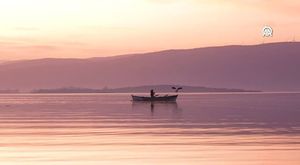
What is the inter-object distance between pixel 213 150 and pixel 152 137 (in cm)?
896

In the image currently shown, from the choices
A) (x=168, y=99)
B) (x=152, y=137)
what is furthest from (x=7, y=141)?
(x=168, y=99)

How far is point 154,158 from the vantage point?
29.2 m

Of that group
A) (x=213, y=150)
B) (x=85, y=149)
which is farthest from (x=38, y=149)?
(x=213, y=150)

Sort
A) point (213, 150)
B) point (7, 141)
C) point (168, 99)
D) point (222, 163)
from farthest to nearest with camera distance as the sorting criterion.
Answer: point (168, 99) < point (7, 141) < point (213, 150) < point (222, 163)

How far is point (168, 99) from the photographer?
135 m

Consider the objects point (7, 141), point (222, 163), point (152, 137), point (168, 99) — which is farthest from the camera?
point (168, 99)

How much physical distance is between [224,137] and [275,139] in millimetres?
3098

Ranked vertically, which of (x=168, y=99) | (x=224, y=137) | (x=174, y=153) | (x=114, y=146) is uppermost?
(x=168, y=99)

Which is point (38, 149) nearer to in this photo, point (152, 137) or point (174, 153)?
point (174, 153)

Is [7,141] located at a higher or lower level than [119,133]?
lower

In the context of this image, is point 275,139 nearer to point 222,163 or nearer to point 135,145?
point 135,145

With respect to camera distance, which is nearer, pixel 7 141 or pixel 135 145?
pixel 135 145

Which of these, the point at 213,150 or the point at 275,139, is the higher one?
the point at 275,139

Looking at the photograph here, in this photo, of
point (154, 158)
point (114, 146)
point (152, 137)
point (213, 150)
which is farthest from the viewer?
point (152, 137)
